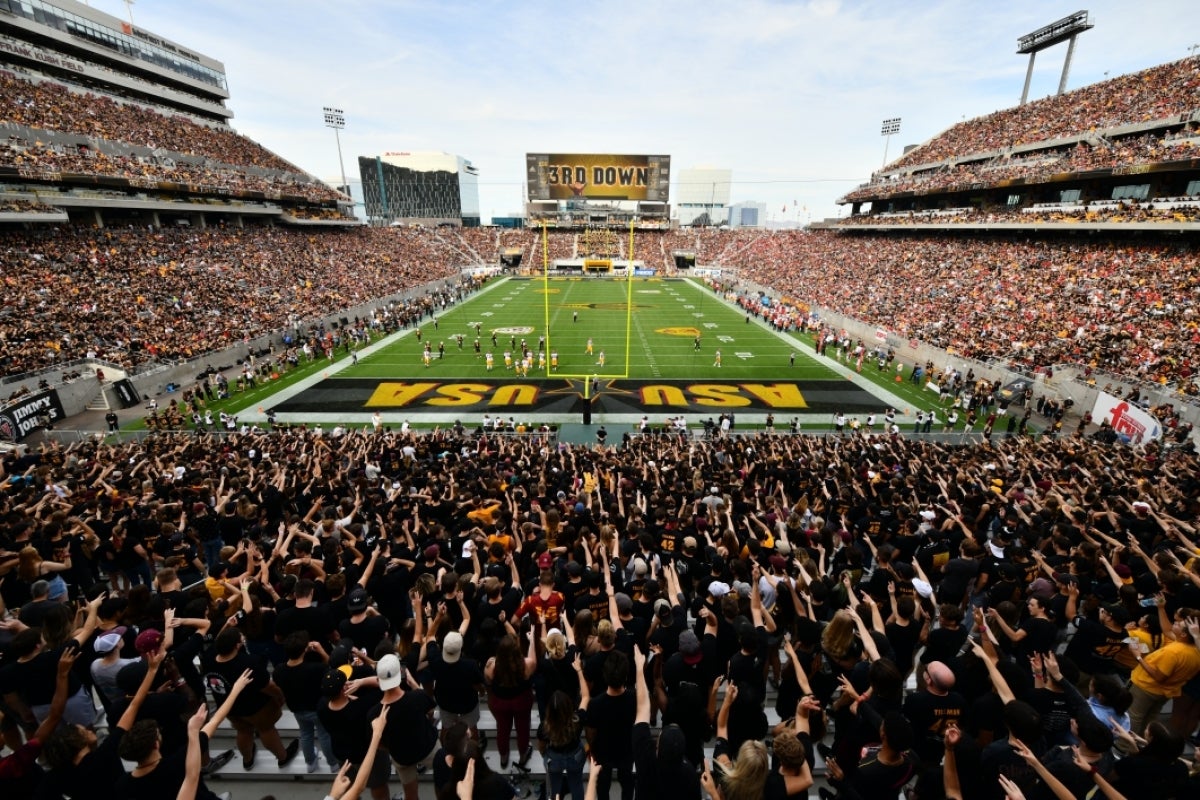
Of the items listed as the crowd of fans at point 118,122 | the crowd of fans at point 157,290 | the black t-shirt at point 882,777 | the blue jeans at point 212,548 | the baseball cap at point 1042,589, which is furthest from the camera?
the crowd of fans at point 118,122

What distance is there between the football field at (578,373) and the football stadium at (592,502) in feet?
1.18

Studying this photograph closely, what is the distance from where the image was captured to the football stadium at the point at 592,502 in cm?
361

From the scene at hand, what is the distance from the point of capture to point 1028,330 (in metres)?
26.5

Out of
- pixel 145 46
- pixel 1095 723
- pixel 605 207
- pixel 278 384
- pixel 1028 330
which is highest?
pixel 145 46

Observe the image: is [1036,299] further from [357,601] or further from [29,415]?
[29,415]

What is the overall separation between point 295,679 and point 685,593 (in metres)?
3.71

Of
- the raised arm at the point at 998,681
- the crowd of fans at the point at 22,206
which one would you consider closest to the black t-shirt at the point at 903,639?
the raised arm at the point at 998,681

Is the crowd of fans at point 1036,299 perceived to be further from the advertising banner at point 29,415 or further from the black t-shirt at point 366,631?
the advertising banner at point 29,415

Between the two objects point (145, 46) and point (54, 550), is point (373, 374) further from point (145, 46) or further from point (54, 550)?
point (145, 46)

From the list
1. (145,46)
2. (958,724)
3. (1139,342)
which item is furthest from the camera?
(145,46)

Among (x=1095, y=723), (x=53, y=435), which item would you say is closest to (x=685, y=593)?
(x=1095, y=723)

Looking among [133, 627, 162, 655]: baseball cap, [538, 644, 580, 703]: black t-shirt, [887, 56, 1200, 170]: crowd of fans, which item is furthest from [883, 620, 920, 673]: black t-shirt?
[887, 56, 1200, 170]: crowd of fans

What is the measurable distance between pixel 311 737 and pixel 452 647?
5.45 feet

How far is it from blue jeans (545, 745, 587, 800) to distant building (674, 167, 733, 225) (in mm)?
152037
